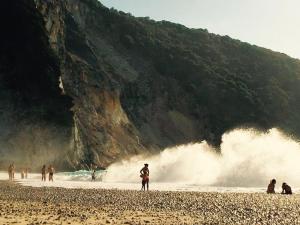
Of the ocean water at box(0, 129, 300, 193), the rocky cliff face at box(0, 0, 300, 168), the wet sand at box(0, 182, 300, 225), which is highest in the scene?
the rocky cliff face at box(0, 0, 300, 168)

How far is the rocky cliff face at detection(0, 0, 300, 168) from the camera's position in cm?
7056

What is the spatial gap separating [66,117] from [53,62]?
792 cm

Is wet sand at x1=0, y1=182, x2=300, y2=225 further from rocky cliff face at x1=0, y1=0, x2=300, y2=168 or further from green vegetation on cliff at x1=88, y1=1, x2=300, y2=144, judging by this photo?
green vegetation on cliff at x1=88, y1=1, x2=300, y2=144

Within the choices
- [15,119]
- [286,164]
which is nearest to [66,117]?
[15,119]

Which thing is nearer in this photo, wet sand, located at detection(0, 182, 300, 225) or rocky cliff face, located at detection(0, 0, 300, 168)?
wet sand, located at detection(0, 182, 300, 225)

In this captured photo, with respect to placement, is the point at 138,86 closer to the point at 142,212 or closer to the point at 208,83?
the point at 208,83

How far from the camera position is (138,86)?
111 meters

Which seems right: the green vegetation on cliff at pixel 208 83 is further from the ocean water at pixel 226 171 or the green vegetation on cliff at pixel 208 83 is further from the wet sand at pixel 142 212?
the wet sand at pixel 142 212

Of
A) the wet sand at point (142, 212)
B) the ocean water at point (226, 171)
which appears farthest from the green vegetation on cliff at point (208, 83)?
the wet sand at point (142, 212)

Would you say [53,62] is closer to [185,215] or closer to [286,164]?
[286,164]

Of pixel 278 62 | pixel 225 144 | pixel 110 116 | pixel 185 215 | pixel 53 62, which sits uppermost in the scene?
pixel 278 62

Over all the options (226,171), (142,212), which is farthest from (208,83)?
(142,212)

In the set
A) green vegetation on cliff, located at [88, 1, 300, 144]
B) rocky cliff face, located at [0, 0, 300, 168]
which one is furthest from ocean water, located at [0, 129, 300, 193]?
green vegetation on cliff, located at [88, 1, 300, 144]

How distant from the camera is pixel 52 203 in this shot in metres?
22.0
